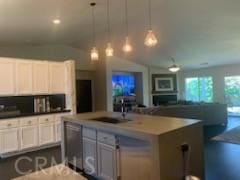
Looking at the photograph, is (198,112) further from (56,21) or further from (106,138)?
(56,21)

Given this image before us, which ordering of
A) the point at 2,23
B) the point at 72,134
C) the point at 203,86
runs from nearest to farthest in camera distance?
the point at 72,134 → the point at 2,23 → the point at 203,86

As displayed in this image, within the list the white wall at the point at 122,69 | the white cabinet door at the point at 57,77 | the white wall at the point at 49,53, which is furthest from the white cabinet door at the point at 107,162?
the white wall at the point at 122,69

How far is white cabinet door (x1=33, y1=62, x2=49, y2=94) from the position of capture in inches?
211

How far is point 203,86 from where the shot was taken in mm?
10984

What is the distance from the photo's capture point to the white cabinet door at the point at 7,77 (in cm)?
479

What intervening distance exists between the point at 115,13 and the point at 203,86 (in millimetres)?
7687

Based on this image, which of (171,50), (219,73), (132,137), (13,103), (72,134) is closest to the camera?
(132,137)

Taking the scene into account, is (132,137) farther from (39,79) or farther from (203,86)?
(203,86)

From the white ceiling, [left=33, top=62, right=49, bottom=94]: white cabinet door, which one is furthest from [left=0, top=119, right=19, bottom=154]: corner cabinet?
the white ceiling

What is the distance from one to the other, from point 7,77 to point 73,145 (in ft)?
7.60

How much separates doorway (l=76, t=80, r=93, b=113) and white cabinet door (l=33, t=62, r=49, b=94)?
3.54 metres

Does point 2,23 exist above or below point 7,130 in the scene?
above

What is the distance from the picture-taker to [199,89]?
11125mm

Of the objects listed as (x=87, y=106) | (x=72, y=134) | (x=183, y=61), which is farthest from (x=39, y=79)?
(x=183, y=61)
